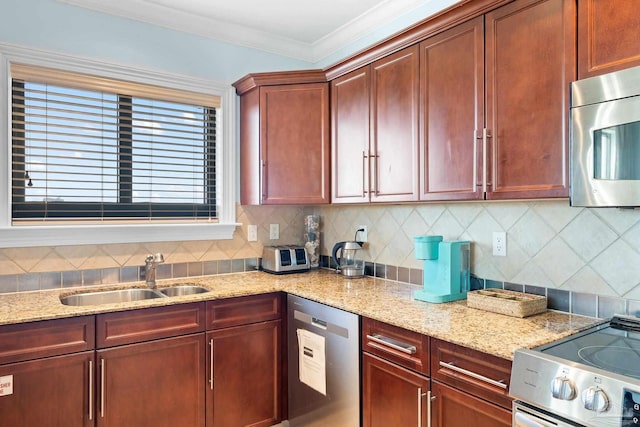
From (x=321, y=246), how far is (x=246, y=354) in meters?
1.12

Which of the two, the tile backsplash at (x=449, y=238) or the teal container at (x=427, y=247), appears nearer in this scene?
the tile backsplash at (x=449, y=238)

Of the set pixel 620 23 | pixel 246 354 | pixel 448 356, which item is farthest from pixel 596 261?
pixel 246 354

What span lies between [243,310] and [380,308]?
0.82 meters

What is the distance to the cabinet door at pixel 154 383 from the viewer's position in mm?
1982

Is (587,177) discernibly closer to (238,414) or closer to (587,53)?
(587,53)

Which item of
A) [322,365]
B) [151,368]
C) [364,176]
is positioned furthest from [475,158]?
[151,368]

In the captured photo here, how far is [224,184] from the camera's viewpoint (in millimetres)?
2936

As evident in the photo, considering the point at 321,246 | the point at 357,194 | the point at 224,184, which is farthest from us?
the point at 321,246

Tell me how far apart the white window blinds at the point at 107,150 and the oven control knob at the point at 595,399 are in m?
2.35

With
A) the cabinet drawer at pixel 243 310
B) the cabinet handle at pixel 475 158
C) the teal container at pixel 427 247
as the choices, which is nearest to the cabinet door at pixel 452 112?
the cabinet handle at pixel 475 158

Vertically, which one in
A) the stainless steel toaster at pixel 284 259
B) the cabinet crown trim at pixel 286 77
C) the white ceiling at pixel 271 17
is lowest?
the stainless steel toaster at pixel 284 259

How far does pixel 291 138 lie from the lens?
275 centimetres

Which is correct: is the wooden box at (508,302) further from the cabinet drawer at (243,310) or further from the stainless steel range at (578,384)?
the cabinet drawer at (243,310)

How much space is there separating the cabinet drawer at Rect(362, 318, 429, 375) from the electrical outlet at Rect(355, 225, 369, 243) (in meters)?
1.01
